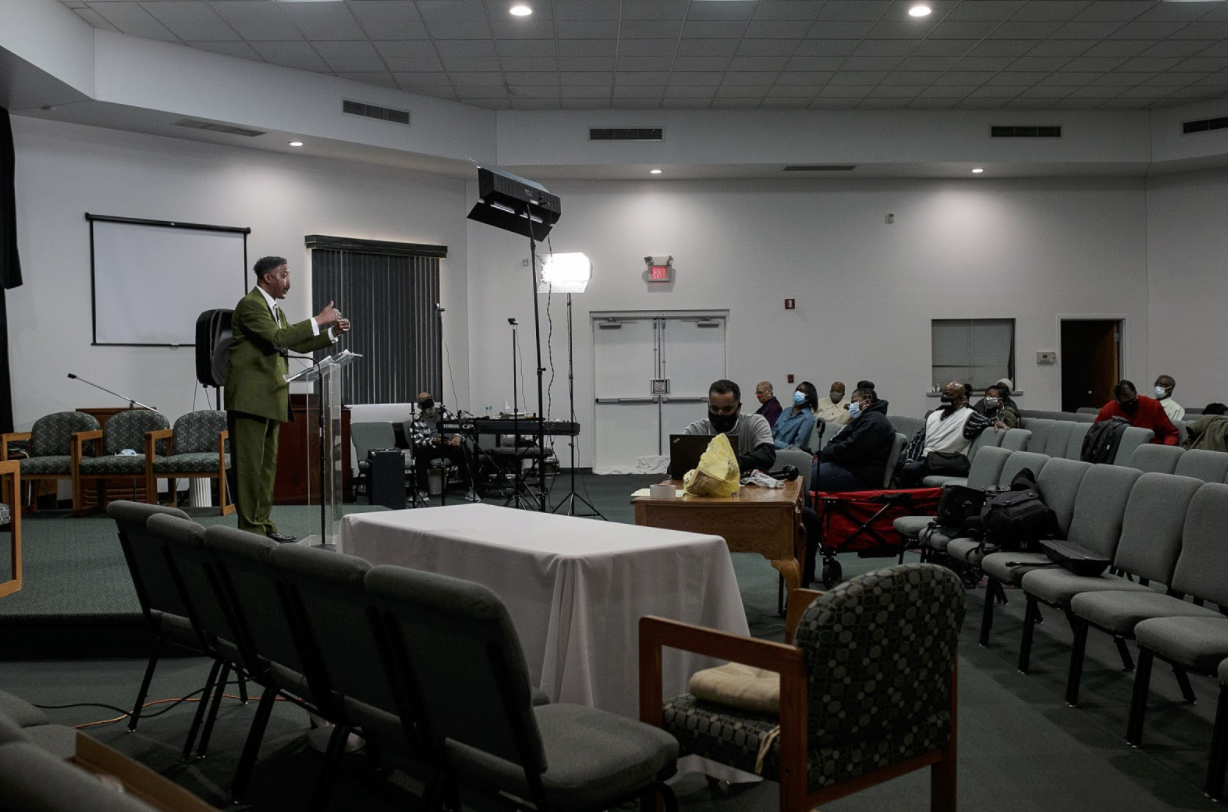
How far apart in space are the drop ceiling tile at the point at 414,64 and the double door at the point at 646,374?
384 centimetres

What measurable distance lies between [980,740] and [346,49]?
29.3ft

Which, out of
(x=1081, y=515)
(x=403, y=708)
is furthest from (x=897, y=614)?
(x=1081, y=515)

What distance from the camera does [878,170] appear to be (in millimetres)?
12734

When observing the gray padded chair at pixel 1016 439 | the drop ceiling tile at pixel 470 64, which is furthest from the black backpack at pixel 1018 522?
the drop ceiling tile at pixel 470 64

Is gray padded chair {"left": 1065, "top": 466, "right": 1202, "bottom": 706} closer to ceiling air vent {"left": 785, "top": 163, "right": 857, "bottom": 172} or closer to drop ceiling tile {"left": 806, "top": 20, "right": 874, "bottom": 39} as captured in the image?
drop ceiling tile {"left": 806, "top": 20, "right": 874, "bottom": 39}

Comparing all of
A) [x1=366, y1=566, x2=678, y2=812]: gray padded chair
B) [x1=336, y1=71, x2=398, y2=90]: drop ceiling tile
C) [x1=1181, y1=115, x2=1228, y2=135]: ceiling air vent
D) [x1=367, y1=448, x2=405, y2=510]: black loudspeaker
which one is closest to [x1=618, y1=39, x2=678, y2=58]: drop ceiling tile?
[x1=336, y1=71, x2=398, y2=90]: drop ceiling tile

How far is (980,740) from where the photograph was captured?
3.42 m

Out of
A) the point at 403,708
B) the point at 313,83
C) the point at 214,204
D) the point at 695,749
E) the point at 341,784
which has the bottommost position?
the point at 341,784

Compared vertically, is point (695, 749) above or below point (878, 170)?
below

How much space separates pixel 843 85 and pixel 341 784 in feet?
33.2

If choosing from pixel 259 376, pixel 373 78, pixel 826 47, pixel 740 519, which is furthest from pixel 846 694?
pixel 373 78

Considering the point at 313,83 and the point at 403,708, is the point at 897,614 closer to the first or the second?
the point at 403,708

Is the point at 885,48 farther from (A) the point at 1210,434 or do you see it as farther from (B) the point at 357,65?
(B) the point at 357,65

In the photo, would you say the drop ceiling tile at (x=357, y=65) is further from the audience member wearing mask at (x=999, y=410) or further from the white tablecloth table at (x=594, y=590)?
the white tablecloth table at (x=594, y=590)
